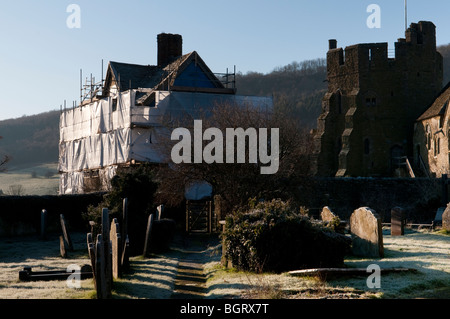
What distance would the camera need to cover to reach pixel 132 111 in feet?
147

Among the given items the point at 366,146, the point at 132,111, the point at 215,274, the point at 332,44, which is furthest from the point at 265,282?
the point at 332,44

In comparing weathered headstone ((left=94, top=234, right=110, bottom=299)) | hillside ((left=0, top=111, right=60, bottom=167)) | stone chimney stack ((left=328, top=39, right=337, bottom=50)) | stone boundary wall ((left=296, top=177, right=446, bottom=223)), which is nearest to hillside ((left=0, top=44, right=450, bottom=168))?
hillside ((left=0, top=111, right=60, bottom=167))

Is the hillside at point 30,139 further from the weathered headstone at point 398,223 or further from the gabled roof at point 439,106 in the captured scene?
the weathered headstone at point 398,223

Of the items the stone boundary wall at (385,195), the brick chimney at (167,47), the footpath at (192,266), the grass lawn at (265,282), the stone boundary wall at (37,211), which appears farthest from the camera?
the brick chimney at (167,47)

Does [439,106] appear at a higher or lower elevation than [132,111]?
higher

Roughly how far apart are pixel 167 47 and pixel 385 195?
2297cm

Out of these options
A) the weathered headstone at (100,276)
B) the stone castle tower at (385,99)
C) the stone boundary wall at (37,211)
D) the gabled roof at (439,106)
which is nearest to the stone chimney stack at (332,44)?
the stone castle tower at (385,99)

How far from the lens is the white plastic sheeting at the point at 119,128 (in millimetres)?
44094

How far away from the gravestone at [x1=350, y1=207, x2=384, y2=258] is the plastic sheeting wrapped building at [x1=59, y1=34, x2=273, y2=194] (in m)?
20.9

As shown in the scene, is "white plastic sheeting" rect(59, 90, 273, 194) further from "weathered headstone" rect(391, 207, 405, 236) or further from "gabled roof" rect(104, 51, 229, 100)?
"weathered headstone" rect(391, 207, 405, 236)

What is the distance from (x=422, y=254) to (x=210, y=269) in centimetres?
607

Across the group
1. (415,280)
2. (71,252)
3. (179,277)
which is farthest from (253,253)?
(71,252)

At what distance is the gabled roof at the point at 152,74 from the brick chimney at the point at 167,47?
129 centimetres

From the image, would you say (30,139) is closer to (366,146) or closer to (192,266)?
(366,146)
